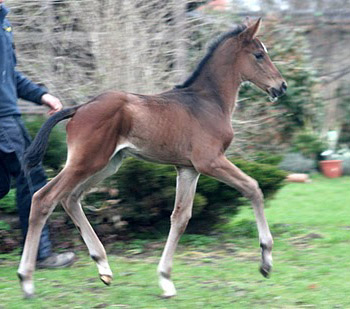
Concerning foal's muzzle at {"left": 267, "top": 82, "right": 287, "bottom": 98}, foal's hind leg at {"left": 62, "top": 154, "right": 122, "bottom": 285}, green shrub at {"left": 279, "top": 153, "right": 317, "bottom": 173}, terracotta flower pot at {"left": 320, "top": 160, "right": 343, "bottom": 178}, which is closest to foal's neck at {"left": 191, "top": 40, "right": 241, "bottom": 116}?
foal's muzzle at {"left": 267, "top": 82, "right": 287, "bottom": 98}

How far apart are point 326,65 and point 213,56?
9.97 m

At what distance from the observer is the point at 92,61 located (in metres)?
9.22

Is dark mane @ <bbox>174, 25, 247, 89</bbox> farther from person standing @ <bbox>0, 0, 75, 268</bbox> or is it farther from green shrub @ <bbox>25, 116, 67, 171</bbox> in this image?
green shrub @ <bbox>25, 116, 67, 171</bbox>

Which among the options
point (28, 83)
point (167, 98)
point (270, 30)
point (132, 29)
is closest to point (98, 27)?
point (132, 29)

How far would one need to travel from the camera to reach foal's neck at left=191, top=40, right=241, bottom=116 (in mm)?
5945

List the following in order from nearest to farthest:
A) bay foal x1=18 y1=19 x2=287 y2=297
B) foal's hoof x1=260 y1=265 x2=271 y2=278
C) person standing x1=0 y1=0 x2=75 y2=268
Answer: bay foal x1=18 y1=19 x2=287 y2=297
foal's hoof x1=260 y1=265 x2=271 y2=278
person standing x1=0 y1=0 x2=75 y2=268

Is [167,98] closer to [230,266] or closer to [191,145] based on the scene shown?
[191,145]

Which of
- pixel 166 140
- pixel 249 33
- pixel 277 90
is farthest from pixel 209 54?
pixel 166 140

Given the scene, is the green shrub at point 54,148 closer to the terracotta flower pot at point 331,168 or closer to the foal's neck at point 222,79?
the foal's neck at point 222,79

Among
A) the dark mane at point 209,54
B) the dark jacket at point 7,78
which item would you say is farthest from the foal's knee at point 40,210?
the dark mane at point 209,54

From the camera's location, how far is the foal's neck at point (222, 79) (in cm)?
595

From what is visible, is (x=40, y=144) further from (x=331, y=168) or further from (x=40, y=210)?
(x=331, y=168)

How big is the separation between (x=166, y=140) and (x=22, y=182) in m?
1.44

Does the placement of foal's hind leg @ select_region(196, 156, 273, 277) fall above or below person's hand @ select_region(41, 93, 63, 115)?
below
